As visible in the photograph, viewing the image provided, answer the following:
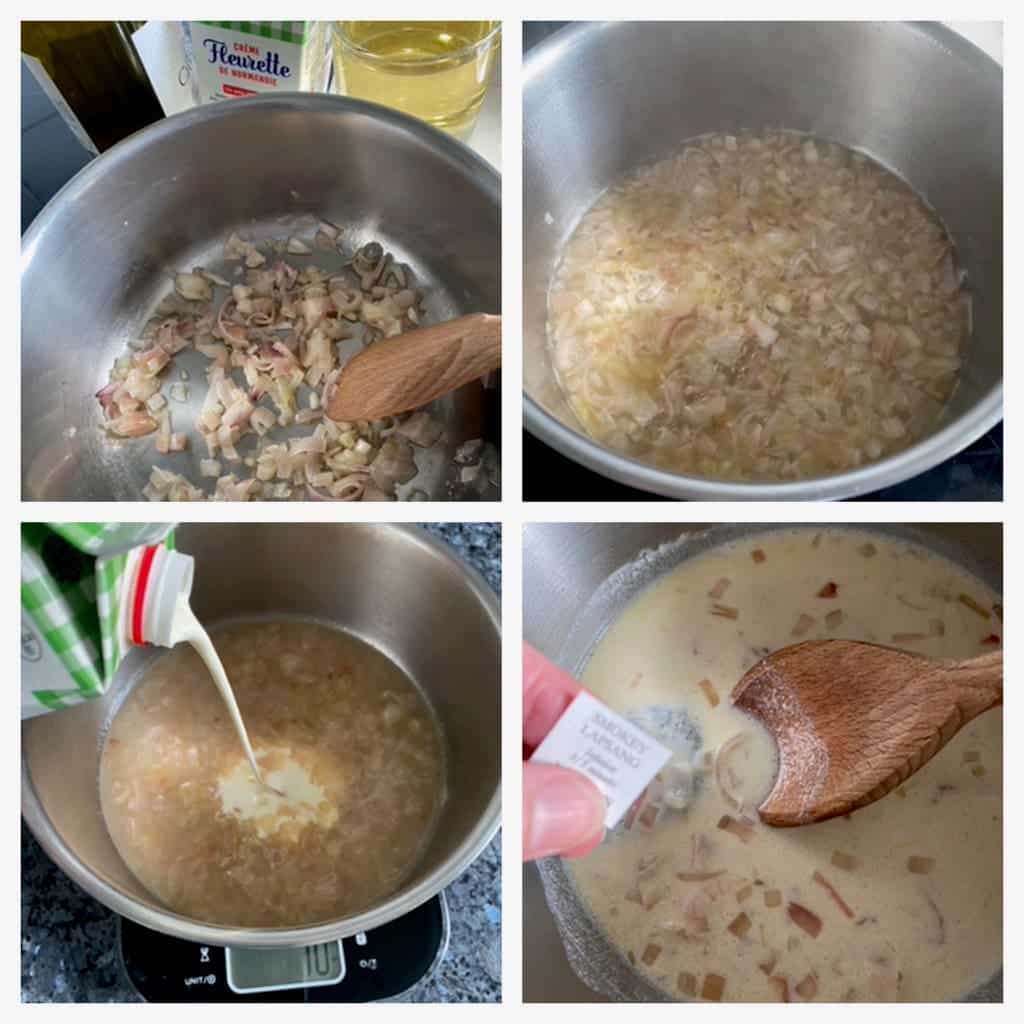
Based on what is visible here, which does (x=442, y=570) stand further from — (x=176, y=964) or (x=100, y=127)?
(x=100, y=127)

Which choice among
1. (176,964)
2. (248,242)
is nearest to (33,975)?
(176,964)

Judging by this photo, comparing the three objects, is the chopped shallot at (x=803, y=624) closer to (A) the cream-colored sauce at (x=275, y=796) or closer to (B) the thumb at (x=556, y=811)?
(B) the thumb at (x=556, y=811)

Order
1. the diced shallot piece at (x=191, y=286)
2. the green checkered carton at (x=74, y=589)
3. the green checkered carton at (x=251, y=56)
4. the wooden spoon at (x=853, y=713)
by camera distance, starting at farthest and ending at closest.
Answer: the diced shallot piece at (x=191, y=286)
the green checkered carton at (x=251, y=56)
the wooden spoon at (x=853, y=713)
the green checkered carton at (x=74, y=589)

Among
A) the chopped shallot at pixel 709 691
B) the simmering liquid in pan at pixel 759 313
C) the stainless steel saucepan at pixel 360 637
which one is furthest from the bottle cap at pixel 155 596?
the chopped shallot at pixel 709 691

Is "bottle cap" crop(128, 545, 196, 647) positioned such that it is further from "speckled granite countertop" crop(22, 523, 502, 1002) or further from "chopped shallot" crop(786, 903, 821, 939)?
"chopped shallot" crop(786, 903, 821, 939)

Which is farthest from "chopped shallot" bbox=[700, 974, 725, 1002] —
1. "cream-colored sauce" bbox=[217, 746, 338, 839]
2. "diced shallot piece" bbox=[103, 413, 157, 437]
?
"diced shallot piece" bbox=[103, 413, 157, 437]

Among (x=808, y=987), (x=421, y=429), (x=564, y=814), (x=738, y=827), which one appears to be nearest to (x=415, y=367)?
(x=421, y=429)

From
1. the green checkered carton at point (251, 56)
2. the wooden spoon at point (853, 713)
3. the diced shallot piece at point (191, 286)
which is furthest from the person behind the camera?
the diced shallot piece at point (191, 286)

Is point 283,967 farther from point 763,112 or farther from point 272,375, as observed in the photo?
point 763,112
